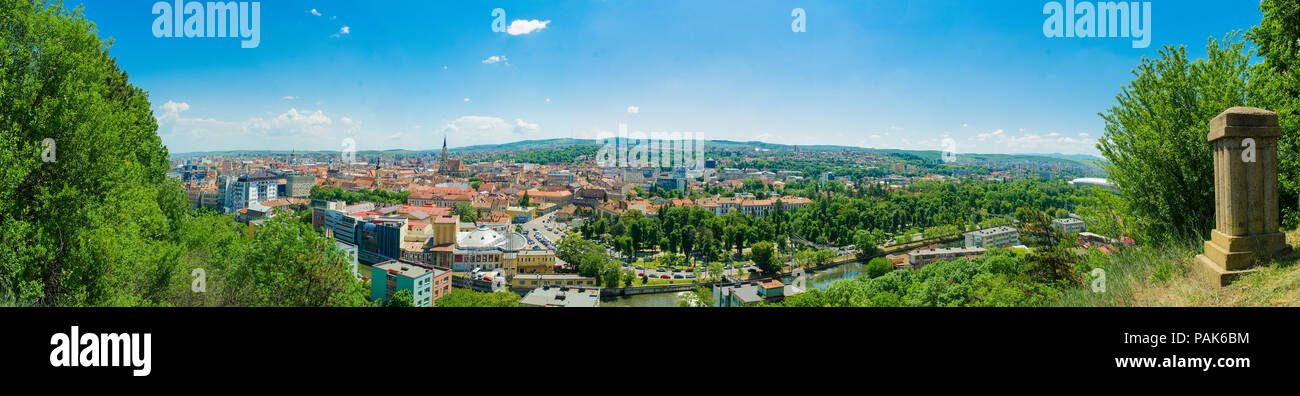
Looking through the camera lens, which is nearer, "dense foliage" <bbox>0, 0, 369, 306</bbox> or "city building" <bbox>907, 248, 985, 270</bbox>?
"dense foliage" <bbox>0, 0, 369, 306</bbox>

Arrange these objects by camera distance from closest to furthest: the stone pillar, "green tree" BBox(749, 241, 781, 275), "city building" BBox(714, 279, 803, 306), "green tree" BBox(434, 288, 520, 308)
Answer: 1. the stone pillar
2. "green tree" BBox(434, 288, 520, 308)
3. "city building" BBox(714, 279, 803, 306)
4. "green tree" BBox(749, 241, 781, 275)

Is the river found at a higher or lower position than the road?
lower

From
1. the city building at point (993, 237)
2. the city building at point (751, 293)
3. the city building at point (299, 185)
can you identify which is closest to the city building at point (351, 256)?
the city building at point (751, 293)

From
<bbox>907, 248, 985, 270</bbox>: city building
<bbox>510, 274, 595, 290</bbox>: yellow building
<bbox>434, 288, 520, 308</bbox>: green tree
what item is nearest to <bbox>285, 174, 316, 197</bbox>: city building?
<bbox>510, 274, 595, 290</bbox>: yellow building

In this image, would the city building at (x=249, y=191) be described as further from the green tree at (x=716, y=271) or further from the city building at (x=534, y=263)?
the green tree at (x=716, y=271)

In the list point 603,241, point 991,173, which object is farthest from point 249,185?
point 991,173

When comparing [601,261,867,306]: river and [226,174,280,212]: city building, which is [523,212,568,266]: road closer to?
[601,261,867,306]: river

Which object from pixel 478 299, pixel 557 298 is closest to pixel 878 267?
pixel 557 298
